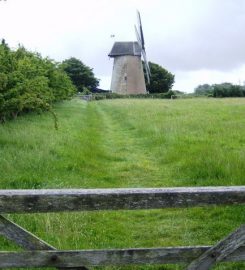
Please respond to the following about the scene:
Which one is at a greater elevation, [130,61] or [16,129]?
[130,61]

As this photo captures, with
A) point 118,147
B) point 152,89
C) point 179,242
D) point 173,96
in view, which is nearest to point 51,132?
point 118,147

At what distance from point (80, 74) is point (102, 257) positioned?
8494 centimetres

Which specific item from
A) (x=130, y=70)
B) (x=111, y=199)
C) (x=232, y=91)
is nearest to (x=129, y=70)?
(x=130, y=70)

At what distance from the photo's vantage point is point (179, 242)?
6094 millimetres

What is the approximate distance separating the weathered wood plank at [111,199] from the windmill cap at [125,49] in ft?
247

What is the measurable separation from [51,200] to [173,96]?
226 feet

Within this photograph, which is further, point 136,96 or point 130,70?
point 130,70

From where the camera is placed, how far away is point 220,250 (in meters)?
4.00

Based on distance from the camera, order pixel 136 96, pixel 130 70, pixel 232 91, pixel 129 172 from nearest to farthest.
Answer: pixel 129 172
pixel 232 91
pixel 136 96
pixel 130 70

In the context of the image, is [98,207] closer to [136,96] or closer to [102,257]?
[102,257]

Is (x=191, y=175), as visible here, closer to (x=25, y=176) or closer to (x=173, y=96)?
(x=25, y=176)

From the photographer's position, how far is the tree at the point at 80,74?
87.6m

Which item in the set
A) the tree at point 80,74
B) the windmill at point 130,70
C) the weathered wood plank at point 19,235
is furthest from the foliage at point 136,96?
the weathered wood plank at point 19,235

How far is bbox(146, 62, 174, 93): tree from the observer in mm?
88494
